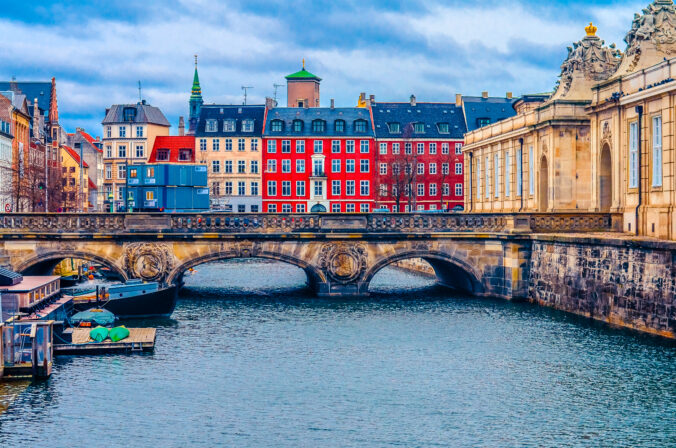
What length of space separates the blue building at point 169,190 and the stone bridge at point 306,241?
9686 millimetres

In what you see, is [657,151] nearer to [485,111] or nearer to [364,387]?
[364,387]

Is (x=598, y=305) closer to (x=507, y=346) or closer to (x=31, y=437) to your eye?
(x=507, y=346)

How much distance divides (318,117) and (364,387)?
92.9m

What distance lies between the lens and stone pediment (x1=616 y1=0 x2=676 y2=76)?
53.1 meters

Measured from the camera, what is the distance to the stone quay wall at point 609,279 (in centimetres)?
4047

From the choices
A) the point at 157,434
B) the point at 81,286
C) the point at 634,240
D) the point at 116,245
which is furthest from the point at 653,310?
the point at 81,286

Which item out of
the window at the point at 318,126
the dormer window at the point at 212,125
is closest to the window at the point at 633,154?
the window at the point at 318,126

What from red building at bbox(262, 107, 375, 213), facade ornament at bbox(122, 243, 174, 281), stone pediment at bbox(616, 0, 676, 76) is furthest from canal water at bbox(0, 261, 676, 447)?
red building at bbox(262, 107, 375, 213)

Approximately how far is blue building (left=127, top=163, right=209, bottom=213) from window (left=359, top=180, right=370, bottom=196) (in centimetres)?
5817

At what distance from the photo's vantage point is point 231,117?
421ft

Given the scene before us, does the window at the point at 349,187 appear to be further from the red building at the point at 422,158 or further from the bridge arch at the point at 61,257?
the bridge arch at the point at 61,257

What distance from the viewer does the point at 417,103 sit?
130 metres

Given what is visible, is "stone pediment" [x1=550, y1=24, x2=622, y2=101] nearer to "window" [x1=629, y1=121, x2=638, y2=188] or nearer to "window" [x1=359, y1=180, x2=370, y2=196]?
"window" [x1=629, y1=121, x2=638, y2=188]

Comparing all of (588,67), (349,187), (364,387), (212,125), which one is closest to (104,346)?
(364,387)
